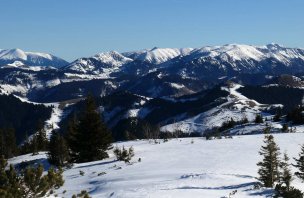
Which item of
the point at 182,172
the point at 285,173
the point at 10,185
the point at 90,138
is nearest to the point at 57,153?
the point at 90,138

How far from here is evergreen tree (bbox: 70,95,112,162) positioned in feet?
145

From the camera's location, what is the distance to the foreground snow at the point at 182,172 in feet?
74.5

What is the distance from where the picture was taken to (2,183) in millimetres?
17031

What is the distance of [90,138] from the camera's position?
4538 cm

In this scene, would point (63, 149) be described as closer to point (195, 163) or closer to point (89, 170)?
point (89, 170)

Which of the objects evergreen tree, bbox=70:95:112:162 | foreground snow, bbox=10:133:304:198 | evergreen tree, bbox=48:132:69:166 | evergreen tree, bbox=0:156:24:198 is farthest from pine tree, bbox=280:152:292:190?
evergreen tree, bbox=70:95:112:162

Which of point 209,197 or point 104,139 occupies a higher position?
point 104,139

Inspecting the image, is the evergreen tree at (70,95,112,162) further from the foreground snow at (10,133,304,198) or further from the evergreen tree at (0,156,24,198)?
the evergreen tree at (0,156,24,198)

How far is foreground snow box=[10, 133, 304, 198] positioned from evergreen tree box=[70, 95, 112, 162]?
12.4 ft

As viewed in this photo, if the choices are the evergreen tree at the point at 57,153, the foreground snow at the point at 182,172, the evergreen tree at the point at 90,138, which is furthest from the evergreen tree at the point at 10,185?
the evergreen tree at the point at 90,138

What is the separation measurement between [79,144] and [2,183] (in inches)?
1113

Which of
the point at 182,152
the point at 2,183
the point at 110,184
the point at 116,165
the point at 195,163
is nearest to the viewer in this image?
the point at 2,183

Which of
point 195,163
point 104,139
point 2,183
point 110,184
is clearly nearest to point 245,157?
point 195,163

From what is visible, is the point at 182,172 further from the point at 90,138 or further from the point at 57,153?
the point at 90,138
